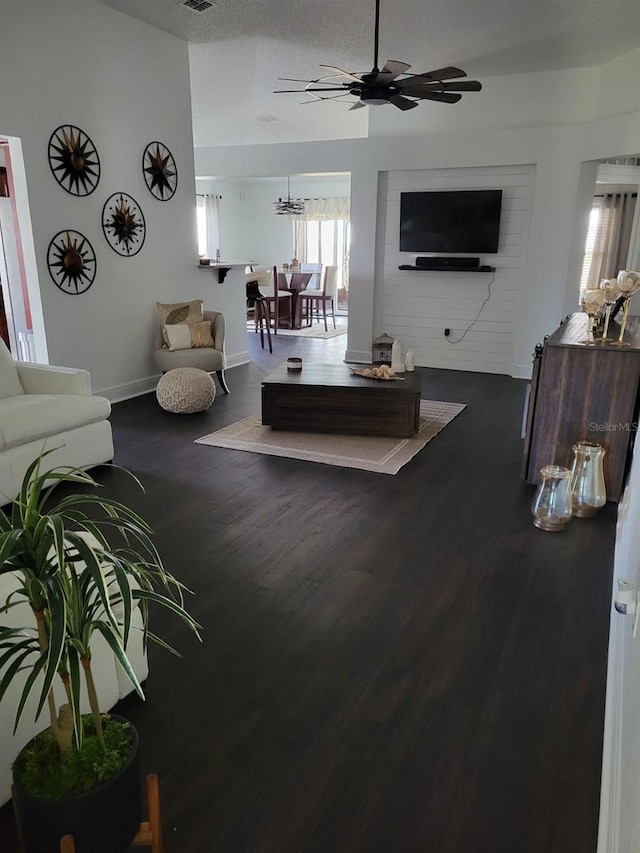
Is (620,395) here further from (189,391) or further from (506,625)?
(189,391)

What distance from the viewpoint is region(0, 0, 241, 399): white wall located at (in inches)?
175

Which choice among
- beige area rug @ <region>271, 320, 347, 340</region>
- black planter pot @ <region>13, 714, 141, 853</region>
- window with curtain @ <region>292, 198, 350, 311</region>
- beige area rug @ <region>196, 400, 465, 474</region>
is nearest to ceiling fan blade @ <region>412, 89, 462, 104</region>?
beige area rug @ <region>196, 400, 465, 474</region>

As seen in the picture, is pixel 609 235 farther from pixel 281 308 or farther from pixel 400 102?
pixel 400 102

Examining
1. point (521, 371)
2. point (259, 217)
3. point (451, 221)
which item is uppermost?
point (259, 217)

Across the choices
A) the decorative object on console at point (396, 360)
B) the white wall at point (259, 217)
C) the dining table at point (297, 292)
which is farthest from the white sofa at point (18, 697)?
the white wall at point (259, 217)

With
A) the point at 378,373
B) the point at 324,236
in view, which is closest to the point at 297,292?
the point at 324,236

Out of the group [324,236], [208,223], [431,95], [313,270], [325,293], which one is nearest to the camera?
[431,95]

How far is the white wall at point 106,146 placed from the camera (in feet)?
14.6

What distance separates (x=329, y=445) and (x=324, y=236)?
30.7ft

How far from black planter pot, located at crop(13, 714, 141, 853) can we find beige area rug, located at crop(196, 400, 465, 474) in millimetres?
2796

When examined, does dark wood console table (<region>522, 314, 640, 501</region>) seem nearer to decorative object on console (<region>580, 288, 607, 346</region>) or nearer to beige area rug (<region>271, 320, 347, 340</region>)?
decorative object on console (<region>580, 288, 607, 346</region>)

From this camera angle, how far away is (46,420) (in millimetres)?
3467

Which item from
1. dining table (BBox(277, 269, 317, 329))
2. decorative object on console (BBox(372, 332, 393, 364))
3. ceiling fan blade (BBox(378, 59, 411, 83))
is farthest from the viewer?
dining table (BBox(277, 269, 317, 329))

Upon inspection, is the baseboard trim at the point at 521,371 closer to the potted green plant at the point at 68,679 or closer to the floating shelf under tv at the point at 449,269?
the floating shelf under tv at the point at 449,269
